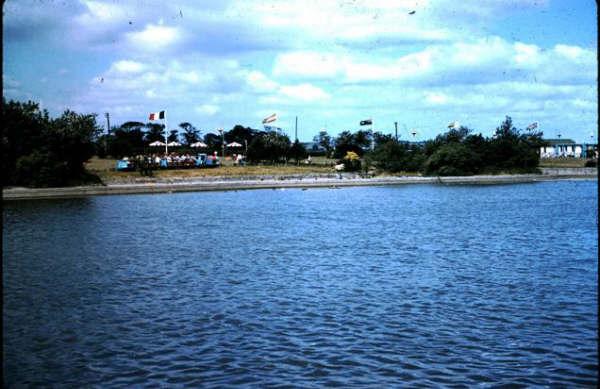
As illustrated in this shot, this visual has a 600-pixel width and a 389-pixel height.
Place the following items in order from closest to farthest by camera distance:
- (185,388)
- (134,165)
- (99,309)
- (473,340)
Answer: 1. (185,388)
2. (473,340)
3. (99,309)
4. (134,165)

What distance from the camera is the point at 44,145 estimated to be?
57.8m

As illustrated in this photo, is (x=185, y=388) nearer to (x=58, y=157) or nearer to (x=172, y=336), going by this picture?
(x=172, y=336)

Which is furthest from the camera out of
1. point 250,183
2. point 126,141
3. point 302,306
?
point 126,141

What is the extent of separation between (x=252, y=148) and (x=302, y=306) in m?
77.6

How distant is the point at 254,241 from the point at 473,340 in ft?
53.9

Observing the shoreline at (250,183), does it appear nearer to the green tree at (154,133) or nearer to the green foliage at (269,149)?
the green foliage at (269,149)

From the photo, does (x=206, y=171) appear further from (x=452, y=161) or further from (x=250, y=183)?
(x=452, y=161)

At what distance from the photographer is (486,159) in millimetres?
91938

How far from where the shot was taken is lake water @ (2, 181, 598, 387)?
1012cm

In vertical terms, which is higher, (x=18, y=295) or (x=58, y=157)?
Result: (x=58, y=157)

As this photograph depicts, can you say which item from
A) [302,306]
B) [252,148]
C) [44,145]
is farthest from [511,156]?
[302,306]

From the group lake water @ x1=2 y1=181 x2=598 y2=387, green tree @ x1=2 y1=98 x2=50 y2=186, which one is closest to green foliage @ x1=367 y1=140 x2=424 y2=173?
green tree @ x1=2 y1=98 x2=50 y2=186

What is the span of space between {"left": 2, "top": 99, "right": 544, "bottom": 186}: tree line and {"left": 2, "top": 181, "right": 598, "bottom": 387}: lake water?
434 inches

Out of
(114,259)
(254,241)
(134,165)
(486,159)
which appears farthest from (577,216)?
(486,159)
